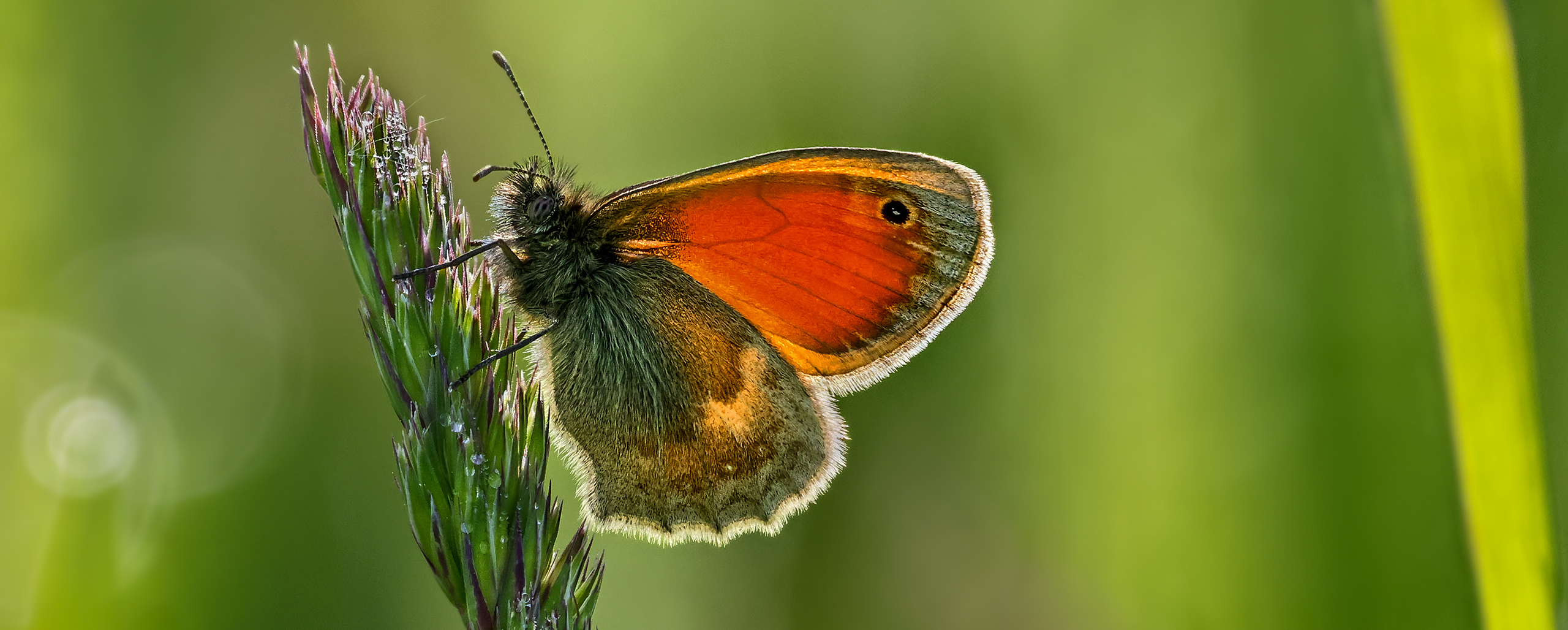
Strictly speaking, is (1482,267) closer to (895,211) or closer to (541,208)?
(895,211)

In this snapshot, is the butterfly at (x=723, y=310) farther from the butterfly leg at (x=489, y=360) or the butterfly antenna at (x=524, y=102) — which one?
the butterfly leg at (x=489, y=360)

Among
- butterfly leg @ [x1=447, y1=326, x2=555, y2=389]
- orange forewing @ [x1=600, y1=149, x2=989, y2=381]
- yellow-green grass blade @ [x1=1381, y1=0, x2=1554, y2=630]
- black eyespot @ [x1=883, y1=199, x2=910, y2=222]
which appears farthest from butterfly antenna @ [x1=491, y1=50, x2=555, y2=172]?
yellow-green grass blade @ [x1=1381, y1=0, x2=1554, y2=630]

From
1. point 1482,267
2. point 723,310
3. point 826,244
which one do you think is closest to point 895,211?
point 826,244

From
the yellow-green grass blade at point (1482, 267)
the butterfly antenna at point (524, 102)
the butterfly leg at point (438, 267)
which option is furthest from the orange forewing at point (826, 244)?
the yellow-green grass blade at point (1482, 267)

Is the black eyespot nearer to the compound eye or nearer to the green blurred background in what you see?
the green blurred background

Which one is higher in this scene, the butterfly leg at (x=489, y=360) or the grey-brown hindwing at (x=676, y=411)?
the butterfly leg at (x=489, y=360)

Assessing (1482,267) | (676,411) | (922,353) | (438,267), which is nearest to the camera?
(1482,267)

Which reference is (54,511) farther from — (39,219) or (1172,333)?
(1172,333)
